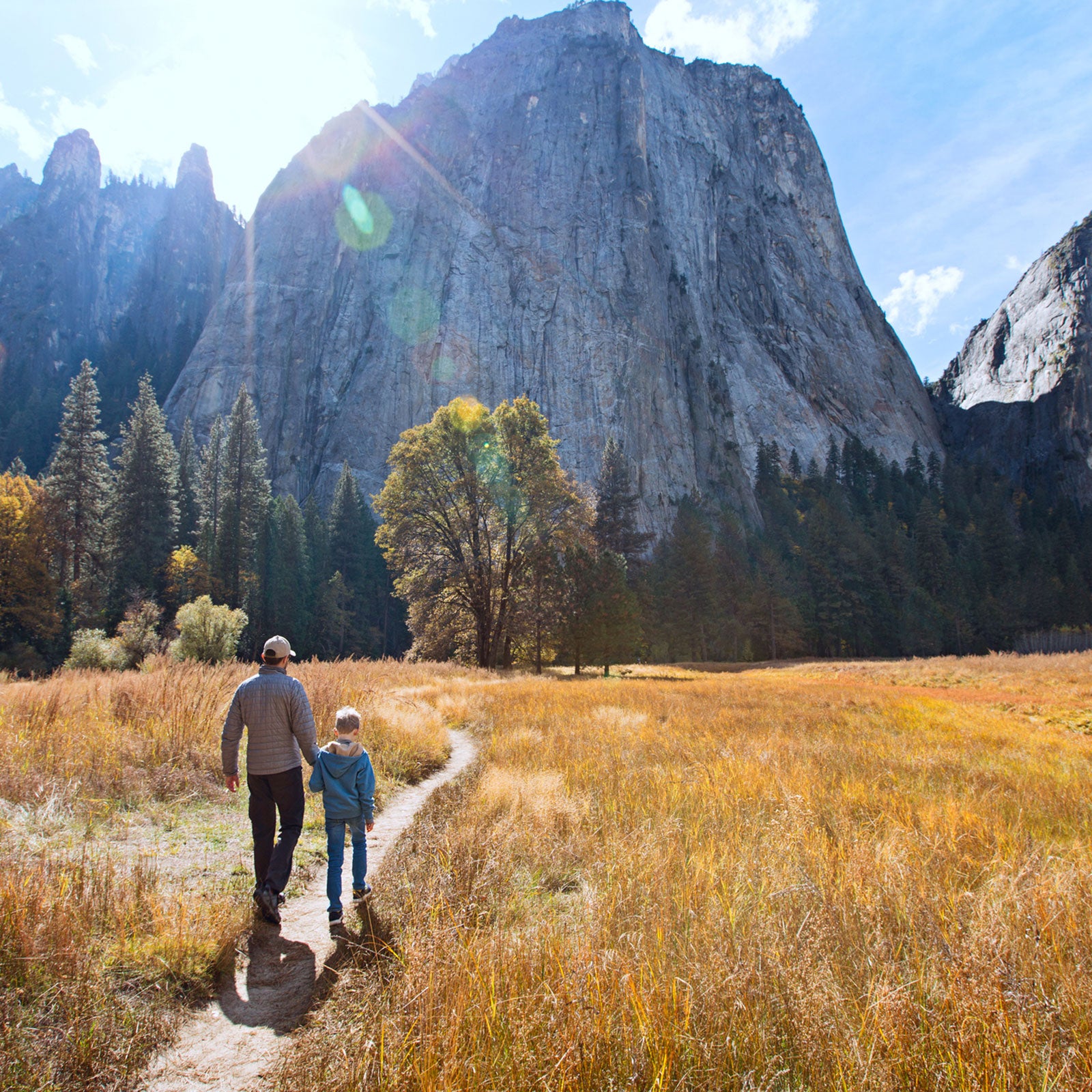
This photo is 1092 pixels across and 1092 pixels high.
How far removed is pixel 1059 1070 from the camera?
214cm

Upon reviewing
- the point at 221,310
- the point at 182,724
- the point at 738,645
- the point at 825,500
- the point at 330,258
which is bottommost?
the point at 738,645

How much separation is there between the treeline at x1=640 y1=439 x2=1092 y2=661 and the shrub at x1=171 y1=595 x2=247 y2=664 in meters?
31.3

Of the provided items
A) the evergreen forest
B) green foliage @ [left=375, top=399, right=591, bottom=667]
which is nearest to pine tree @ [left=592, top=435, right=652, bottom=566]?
the evergreen forest

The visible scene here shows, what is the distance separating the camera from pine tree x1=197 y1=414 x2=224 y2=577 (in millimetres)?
51344

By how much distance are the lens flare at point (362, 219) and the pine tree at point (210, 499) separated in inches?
1580

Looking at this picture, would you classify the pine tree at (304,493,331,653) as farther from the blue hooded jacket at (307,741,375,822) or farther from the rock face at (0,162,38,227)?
the rock face at (0,162,38,227)

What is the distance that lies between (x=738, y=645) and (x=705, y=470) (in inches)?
1674

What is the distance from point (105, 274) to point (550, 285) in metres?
117

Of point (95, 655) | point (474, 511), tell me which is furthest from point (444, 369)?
point (95, 655)

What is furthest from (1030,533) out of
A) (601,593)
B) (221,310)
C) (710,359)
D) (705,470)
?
(221,310)

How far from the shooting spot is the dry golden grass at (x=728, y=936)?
2.28 meters

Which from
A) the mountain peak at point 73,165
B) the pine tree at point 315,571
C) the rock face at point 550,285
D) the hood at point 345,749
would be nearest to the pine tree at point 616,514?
the rock face at point 550,285

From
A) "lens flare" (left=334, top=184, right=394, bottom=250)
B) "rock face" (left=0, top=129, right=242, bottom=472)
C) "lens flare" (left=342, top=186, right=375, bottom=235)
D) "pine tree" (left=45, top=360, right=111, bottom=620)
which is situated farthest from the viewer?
"rock face" (left=0, top=129, right=242, bottom=472)

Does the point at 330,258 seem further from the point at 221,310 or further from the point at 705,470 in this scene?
the point at 705,470
